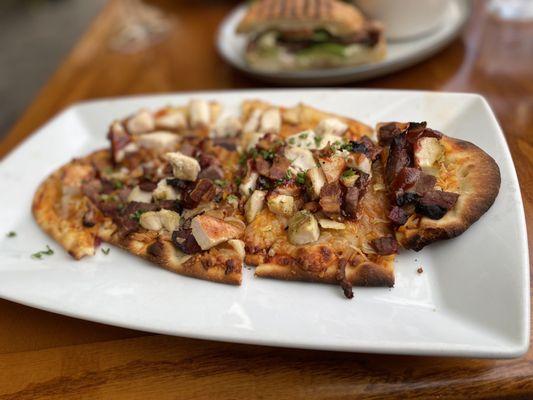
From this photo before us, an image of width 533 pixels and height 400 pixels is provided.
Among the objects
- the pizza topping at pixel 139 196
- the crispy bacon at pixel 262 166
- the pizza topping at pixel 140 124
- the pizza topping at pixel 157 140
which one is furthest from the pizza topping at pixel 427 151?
the pizza topping at pixel 140 124

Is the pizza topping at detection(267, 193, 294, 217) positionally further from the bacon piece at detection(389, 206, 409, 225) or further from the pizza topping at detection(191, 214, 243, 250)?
the bacon piece at detection(389, 206, 409, 225)

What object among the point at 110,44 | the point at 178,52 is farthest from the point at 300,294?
the point at 110,44

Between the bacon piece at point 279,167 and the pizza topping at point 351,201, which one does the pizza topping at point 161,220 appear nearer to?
the bacon piece at point 279,167

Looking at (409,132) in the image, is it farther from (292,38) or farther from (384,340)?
(292,38)

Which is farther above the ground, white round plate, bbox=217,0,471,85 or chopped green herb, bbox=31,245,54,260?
white round plate, bbox=217,0,471,85

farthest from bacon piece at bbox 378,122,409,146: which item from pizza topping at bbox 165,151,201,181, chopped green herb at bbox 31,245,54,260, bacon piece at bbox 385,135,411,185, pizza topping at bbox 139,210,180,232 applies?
chopped green herb at bbox 31,245,54,260

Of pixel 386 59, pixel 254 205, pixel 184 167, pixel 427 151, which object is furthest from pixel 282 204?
pixel 386 59
